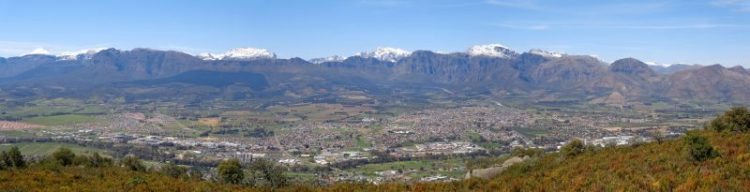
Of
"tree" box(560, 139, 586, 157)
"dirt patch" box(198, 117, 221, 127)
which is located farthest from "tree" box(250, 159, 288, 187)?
"dirt patch" box(198, 117, 221, 127)

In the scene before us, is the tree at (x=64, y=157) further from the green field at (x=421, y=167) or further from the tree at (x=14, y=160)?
the green field at (x=421, y=167)

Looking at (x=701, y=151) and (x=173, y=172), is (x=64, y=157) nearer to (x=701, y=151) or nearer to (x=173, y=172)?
(x=173, y=172)

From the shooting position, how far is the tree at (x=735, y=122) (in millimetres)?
33059

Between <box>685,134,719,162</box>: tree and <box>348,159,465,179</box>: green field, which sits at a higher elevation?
<box>685,134,719,162</box>: tree

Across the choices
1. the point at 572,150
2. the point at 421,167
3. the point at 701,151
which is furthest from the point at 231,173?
the point at 421,167

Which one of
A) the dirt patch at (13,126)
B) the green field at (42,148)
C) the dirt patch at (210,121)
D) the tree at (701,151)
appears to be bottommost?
the dirt patch at (210,121)

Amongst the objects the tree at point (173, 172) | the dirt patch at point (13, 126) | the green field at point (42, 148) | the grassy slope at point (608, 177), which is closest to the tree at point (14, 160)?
the tree at point (173, 172)

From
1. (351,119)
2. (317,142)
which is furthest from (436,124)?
(317,142)

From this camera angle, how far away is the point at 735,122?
3403 centimetres

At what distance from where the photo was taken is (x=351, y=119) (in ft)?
617

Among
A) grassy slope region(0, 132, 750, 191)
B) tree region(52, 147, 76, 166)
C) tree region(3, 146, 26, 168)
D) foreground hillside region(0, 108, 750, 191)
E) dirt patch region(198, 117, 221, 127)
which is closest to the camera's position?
grassy slope region(0, 132, 750, 191)

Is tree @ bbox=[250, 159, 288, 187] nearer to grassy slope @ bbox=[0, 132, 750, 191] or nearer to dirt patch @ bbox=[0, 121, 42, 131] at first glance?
grassy slope @ bbox=[0, 132, 750, 191]

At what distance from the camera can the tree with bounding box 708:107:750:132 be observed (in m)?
33.1

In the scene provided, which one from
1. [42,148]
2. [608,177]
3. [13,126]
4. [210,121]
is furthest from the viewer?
[210,121]
